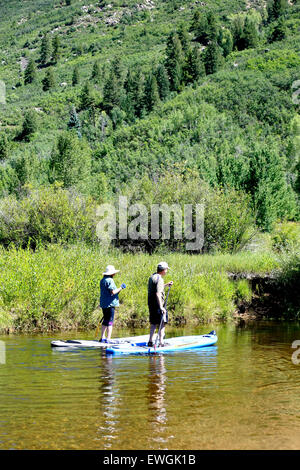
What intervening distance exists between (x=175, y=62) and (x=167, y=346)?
431 ft

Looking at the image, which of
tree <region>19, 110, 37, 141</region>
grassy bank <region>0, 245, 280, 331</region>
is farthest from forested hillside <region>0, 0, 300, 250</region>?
grassy bank <region>0, 245, 280, 331</region>

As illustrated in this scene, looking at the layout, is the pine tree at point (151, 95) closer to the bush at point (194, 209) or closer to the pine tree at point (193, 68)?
the pine tree at point (193, 68)

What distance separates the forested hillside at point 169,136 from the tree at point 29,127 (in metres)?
0.21

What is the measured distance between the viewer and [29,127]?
12938 cm

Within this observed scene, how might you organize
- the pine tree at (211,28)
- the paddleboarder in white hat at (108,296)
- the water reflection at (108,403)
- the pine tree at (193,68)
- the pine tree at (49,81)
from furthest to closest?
1. the pine tree at (211,28)
2. the pine tree at (49,81)
3. the pine tree at (193,68)
4. the paddleboarder in white hat at (108,296)
5. the water reflection at (108,403)

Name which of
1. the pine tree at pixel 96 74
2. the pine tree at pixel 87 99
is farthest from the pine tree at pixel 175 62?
the pine tree at pixel 96 74

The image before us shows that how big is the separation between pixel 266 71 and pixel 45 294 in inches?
4138

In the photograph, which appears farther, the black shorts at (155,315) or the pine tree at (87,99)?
the pine tree at (87,99)

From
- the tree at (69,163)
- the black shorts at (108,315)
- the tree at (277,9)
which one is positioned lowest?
the black shorts at (108,315)

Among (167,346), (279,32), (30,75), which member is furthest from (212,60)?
(167,346)

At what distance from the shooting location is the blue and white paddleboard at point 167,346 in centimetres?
1566

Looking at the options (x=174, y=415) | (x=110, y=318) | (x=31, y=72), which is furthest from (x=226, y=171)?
(x=31, y=72)

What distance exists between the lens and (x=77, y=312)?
68.6ft

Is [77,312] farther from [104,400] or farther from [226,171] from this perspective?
[226,171]
